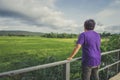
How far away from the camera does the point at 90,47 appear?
462 centimetres

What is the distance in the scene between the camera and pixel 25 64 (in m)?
6.38

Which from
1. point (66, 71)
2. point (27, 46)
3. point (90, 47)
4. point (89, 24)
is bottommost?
point (27, 46)

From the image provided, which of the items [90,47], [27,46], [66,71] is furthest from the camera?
[27,46]

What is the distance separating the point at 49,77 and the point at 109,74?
2.62 m

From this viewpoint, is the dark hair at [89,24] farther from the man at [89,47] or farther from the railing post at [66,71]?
the railing post at [66,71]

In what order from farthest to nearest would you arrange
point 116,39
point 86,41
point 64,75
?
1. point 116,39
2. point 64,75
3. point 86,41

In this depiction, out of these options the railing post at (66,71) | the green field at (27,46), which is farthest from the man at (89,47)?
the green field at (27,46)

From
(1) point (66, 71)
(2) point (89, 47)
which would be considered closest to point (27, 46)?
(1) point (66, 71)

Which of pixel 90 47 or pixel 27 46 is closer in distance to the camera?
pixel 90 47

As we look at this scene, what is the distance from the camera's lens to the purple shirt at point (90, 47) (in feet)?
15.0

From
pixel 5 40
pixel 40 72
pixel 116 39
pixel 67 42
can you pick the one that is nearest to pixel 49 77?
pixel 40 72

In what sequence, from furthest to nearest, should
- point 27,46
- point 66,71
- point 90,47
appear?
point 27,46 → point 66,71 → point 90,47

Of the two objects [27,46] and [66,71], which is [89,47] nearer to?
[66,71]

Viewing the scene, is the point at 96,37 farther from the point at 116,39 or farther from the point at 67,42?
the point at 67,42
